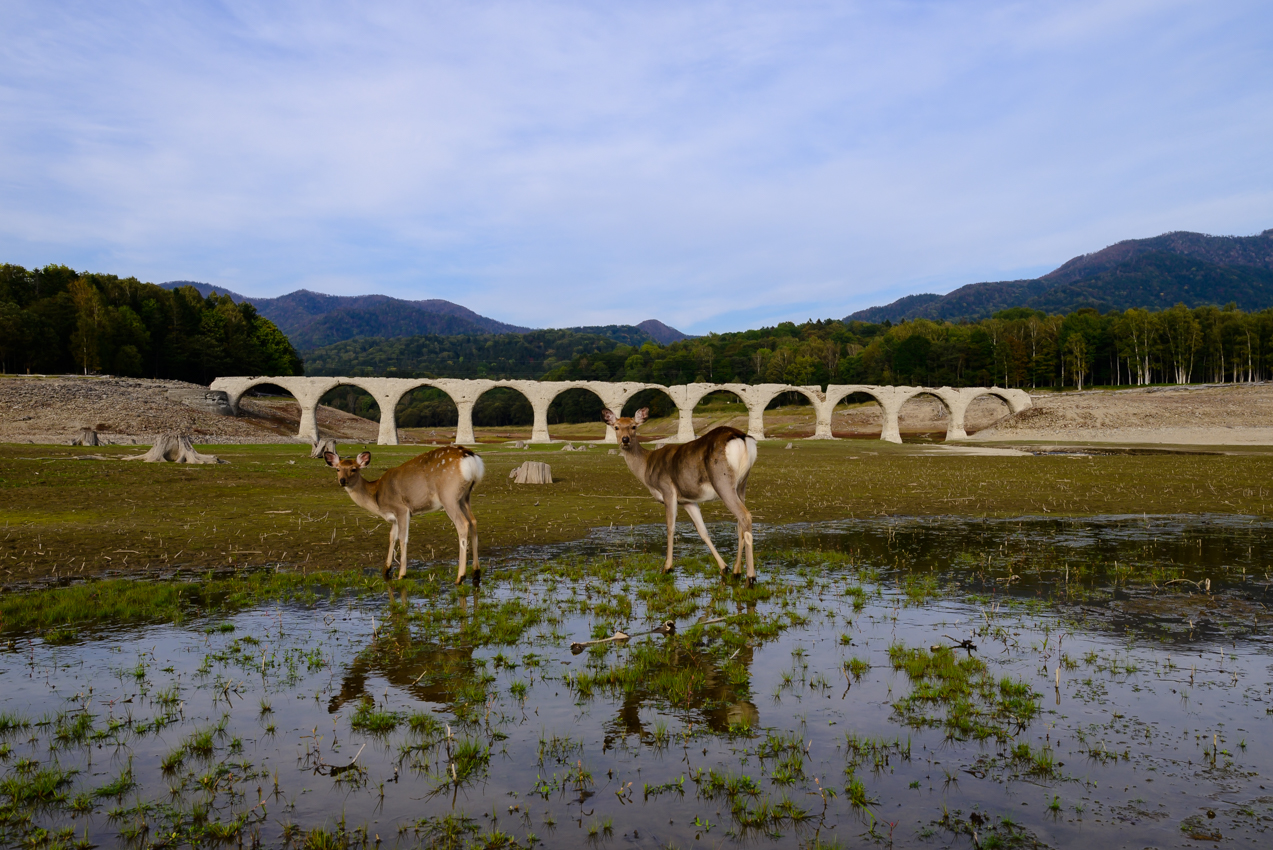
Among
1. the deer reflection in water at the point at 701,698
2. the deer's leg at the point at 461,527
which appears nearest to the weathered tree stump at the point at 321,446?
the deer's leg at the point at 461,527

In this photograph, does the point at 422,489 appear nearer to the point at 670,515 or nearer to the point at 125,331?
the point at 670,515

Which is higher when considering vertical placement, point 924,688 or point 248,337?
point 248,337

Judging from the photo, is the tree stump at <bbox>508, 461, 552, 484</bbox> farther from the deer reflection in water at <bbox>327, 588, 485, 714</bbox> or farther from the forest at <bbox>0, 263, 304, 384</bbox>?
the forest at <bbox>0, 263, 304, 384</bbox>

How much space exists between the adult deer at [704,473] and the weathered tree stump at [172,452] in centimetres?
2180

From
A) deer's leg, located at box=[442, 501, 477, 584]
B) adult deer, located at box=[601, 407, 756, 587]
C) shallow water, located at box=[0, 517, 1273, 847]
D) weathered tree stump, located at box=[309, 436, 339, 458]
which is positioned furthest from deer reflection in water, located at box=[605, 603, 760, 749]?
weathered tree stump, located at box=[309, 436, 339, 458]

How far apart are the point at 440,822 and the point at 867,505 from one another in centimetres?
1712

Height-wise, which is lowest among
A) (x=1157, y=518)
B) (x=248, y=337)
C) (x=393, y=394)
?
(x=1157, y=518)

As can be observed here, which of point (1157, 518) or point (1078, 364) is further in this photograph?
point (1078, 364)

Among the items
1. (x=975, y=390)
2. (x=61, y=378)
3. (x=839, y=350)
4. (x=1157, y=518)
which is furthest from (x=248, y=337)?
(x=839, y=350)

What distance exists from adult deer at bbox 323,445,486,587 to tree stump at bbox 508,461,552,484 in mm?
13627

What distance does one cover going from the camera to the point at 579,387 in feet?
252

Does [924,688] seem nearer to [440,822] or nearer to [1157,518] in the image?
[440,822]

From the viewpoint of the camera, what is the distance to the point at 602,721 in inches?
223

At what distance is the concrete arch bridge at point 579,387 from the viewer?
70.1 m
